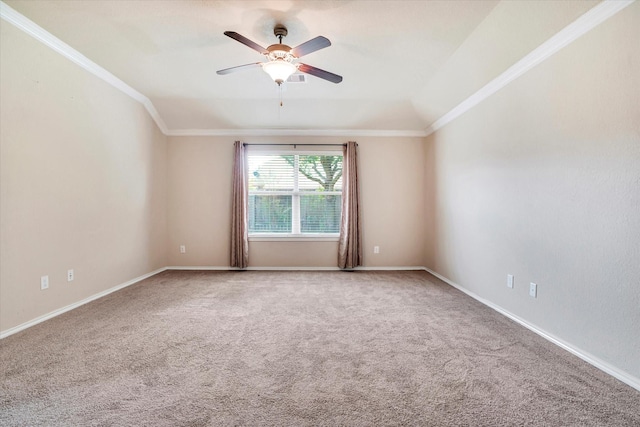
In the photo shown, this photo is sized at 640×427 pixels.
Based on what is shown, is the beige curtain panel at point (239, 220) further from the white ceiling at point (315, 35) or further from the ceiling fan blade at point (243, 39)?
the ceiling fan blade at point (243, 39)

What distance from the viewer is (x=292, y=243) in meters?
4.77

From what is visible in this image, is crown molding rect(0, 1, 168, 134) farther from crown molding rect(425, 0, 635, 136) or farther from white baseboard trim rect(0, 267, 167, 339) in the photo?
crown molding rect(425, 0, 635, 136)

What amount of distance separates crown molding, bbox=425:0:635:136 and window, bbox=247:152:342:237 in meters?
2.30

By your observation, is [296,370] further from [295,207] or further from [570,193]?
[295,207]

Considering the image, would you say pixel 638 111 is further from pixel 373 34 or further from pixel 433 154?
pixel 433 154

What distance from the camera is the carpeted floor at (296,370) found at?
1.42 m

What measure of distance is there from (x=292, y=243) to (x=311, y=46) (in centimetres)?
322

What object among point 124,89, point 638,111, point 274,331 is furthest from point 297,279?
point 638,111

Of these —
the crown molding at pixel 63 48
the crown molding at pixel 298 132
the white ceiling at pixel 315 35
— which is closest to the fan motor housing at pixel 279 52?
the white ceiling at pixel 315 35

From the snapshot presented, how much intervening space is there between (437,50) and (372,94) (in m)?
1.18

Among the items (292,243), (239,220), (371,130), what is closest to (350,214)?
(292,243)

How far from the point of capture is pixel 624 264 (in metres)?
1.73

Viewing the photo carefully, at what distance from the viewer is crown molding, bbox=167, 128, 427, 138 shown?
470 centimetres

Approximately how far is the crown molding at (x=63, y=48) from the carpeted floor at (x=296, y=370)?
2.50 m
